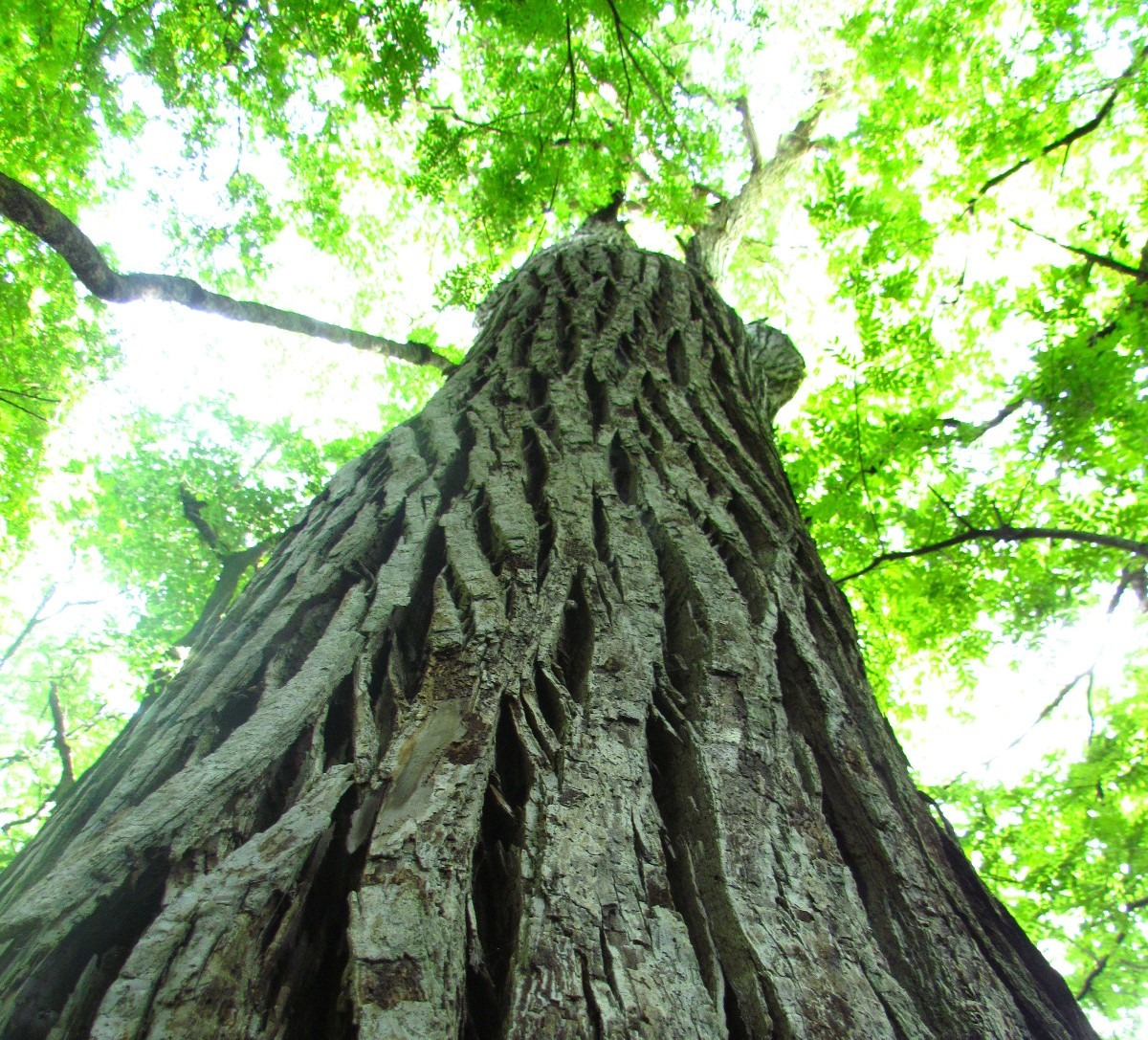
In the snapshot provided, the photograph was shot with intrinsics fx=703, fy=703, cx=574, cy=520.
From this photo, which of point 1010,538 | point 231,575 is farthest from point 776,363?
point 231,575

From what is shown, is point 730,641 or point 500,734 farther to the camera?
point 730,641

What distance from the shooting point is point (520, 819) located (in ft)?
3.78

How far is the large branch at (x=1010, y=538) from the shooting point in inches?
196

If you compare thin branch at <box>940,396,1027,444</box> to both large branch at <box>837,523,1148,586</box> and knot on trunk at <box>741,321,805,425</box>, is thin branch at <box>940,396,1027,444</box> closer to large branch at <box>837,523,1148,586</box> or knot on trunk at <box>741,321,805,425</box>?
large branch at <box>837,523,1148,586</box>

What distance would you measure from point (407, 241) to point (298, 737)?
354 inches

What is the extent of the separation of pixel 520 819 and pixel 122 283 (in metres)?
4.17

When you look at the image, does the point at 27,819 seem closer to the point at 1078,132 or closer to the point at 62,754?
the point at 62,754

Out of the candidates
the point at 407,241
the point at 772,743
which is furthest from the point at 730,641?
the point at 407,241

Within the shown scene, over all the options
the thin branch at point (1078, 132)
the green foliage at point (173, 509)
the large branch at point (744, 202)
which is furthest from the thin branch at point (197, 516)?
the thin branch at point (1078, 132)

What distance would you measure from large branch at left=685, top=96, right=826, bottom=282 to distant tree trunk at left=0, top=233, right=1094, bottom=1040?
14.7 feet

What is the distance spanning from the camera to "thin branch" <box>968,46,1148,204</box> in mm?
6207

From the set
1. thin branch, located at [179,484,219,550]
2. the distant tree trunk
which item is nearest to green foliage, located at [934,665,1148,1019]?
the distant tree trunk

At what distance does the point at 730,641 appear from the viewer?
163 centimetres

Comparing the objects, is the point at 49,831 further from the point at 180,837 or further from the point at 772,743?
the point at 772,743
